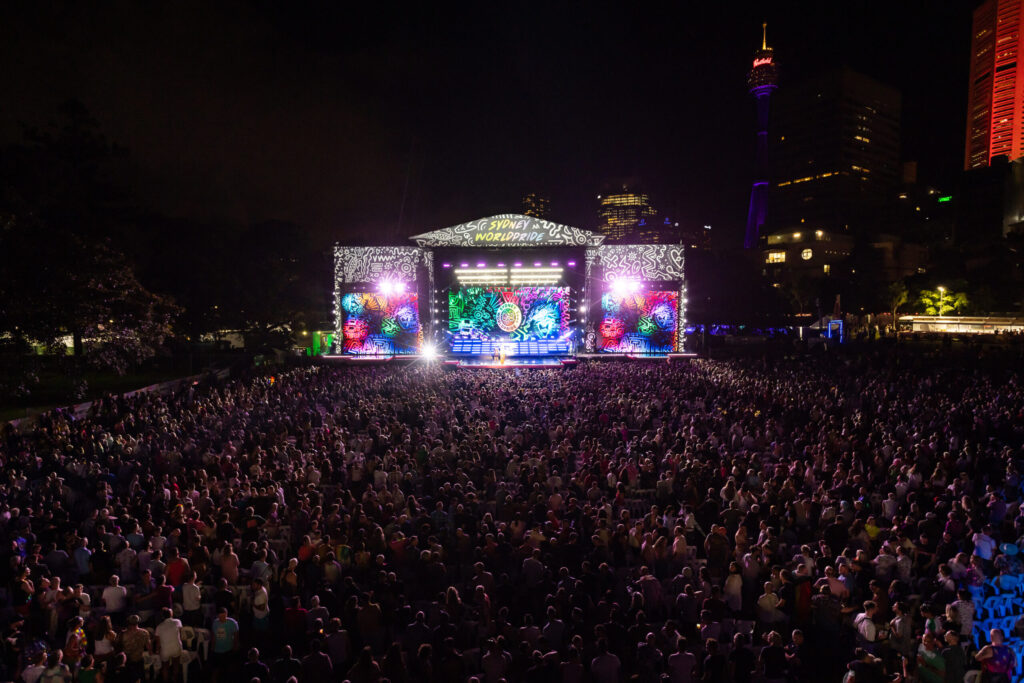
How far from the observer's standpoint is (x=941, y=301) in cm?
4241

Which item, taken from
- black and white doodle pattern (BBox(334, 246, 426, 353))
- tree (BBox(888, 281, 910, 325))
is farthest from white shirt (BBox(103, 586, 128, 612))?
tree (BBox(888, 281, 910, 325))

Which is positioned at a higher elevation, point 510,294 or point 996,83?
point 996,83

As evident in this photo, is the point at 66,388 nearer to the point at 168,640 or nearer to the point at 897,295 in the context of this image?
the point at 168,640

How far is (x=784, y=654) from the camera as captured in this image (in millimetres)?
5004

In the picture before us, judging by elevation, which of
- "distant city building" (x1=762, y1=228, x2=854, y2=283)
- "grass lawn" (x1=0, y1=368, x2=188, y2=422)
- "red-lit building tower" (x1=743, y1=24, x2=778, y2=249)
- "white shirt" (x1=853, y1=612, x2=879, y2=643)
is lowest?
"white shirt" (x1=853, y1=612, x2=879, y2=643)

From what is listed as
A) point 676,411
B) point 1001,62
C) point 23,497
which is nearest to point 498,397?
point 676,411

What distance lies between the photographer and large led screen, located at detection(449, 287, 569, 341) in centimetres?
3011

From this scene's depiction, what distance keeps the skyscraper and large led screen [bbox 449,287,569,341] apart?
78.9 m

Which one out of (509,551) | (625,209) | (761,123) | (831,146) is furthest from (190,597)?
(625,209)

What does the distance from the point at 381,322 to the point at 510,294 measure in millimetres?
6712

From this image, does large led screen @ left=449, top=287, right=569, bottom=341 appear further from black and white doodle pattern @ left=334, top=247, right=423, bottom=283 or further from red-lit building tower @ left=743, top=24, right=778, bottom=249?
red-lit building tower @ left=743, top=24, right=778, bottom=249

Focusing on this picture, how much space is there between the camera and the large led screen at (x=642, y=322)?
29.8 m

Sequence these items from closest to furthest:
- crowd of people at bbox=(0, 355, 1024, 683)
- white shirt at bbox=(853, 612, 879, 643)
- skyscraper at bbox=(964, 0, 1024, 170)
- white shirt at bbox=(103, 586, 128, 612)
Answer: crowd of people at bbox=(0, 355, 1024, 683) < white shirt at bbox=(853, 612, 879, 643) < white shirt at bbox=(103, 586, 128, 612) < skyscraper at bbox=(964, 0, 1024, 170)

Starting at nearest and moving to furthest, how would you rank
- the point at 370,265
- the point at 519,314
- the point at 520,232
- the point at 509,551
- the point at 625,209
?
1. the point at 509,551
2. the point at 520,232
3. the point at 519,314
4. the point at 370,265
5. the point at 625,209
